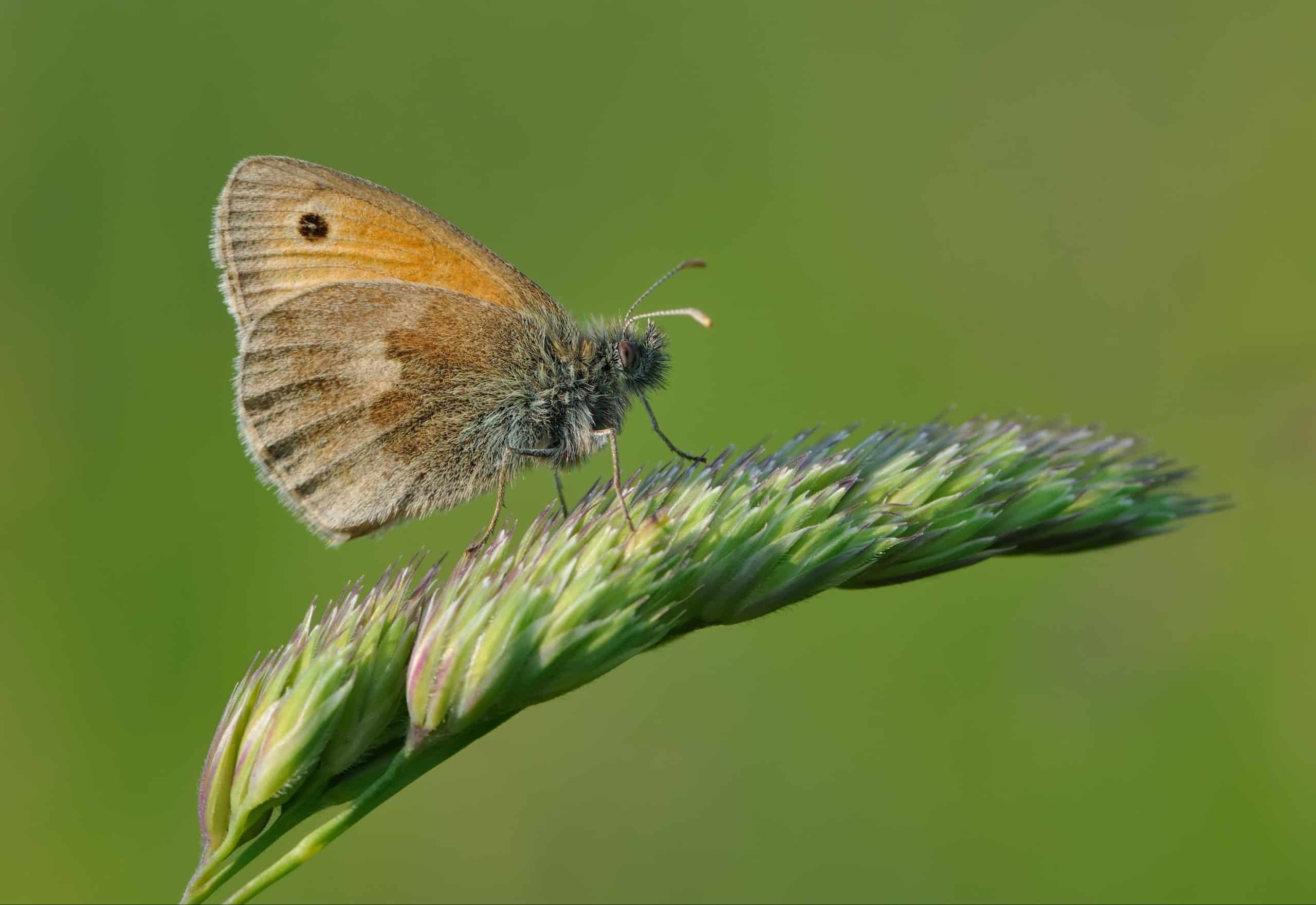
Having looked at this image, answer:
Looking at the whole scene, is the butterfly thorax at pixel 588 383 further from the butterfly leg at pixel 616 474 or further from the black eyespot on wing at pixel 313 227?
the black eyespot on wing at pixel 313 227

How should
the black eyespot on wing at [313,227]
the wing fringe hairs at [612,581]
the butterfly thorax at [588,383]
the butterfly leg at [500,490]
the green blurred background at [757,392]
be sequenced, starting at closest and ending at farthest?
1. the wing fringe hairs at [612,581]
2. the butterfly leg at [500,490]
3. the butterfly thorax at [588,383]
4. the black eyespot on wing at [313,227]
5. the green blurred background at [757,392]

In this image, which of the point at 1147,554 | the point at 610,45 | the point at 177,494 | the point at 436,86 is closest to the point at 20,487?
the point at 177,494

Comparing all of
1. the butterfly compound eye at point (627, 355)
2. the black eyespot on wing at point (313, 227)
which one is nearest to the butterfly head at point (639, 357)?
the butterfly compound eye at point (627, 355)

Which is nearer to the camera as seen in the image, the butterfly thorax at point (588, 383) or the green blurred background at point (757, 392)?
the butterfly thorax at point (588, 383)

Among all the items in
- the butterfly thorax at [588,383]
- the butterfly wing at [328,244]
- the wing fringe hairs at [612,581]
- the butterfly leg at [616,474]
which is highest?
the butterfly wing at [328,244]

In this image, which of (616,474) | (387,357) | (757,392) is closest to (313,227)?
(387,357)

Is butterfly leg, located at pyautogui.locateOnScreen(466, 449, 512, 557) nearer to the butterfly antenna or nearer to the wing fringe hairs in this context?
the wing fringe hairs

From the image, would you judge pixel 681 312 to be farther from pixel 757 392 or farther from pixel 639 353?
pixel 757 392

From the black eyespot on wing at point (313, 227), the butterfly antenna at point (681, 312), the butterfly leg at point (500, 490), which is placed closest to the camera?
the butterfly leg at point (500, 490)
